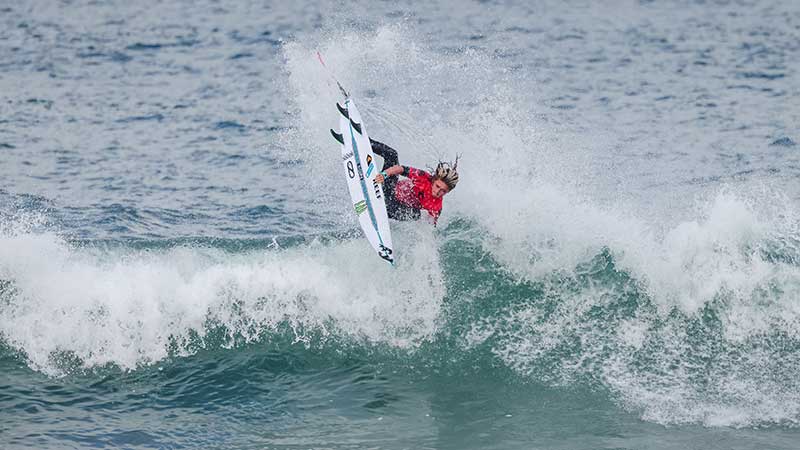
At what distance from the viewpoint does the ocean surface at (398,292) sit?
1126cm

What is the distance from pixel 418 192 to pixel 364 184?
67 cm

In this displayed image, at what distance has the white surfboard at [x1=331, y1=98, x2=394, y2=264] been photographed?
480 inches

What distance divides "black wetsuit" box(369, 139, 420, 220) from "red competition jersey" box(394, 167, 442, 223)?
0.06m

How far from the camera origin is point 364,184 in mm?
12258

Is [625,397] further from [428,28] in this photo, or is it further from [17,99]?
[428,28]

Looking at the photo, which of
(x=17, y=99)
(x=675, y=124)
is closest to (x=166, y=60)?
(x=17, y=99)

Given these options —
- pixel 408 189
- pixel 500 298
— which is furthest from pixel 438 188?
pixel 500 298

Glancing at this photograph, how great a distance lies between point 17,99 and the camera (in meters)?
23.0

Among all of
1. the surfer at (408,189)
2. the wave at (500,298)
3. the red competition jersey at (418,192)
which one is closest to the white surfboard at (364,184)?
the surfer at (408,189)

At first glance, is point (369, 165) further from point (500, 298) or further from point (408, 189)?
point (500, 298)

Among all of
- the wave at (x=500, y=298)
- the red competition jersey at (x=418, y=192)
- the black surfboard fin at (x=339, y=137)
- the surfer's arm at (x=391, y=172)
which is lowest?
the wave at (x=500, y=298)

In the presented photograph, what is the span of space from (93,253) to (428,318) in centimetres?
498

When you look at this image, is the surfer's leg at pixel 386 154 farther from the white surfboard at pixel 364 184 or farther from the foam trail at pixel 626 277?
the foam trail at pixel 626 277

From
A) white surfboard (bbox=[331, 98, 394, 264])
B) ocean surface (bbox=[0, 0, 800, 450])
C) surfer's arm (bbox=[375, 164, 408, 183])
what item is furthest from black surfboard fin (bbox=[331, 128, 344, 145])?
ocean surface (bbox=[0, 0, 800, 450])
